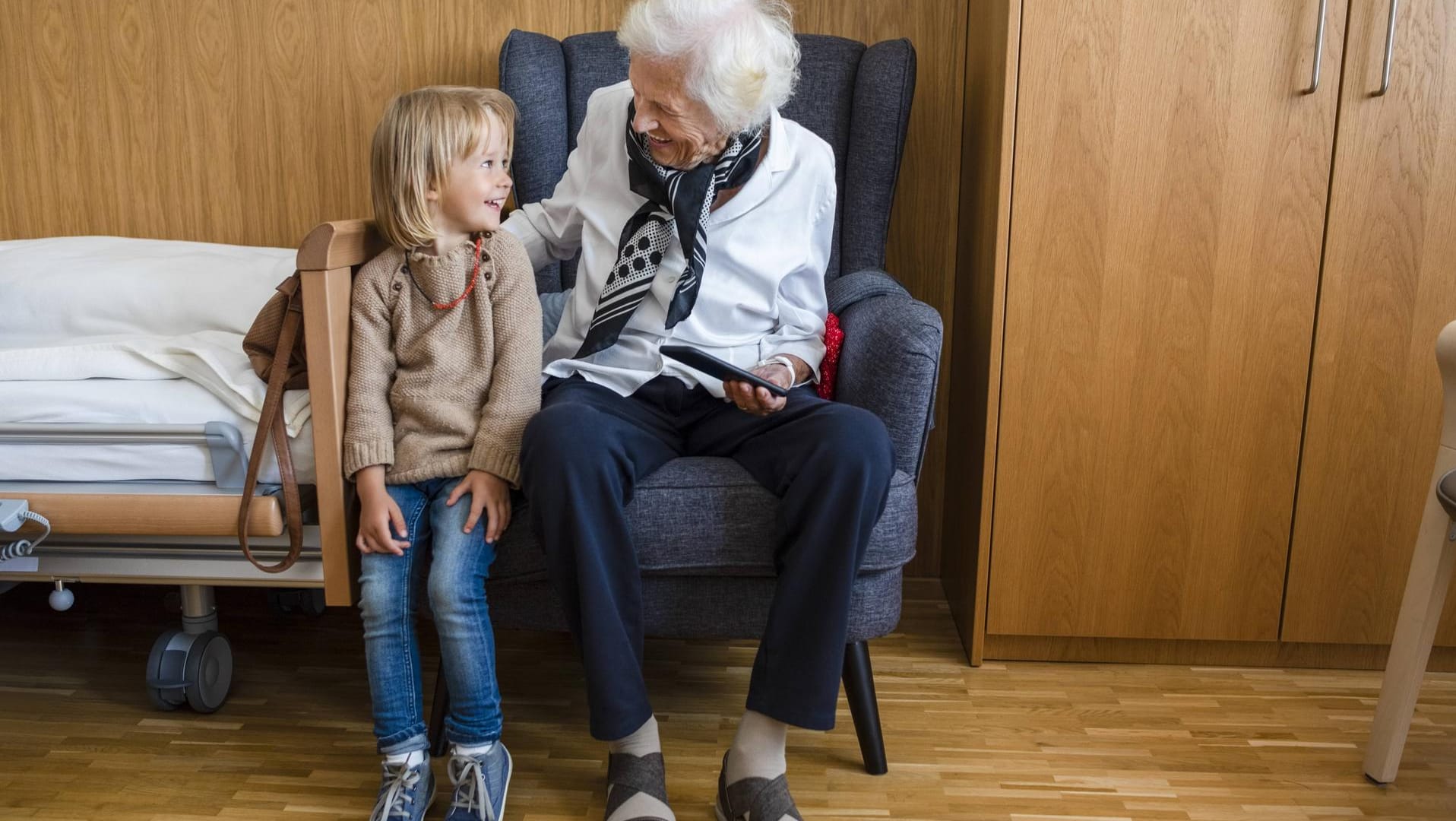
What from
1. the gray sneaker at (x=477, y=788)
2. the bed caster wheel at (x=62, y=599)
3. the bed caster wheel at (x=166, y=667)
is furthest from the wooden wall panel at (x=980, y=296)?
the bed caster wheel at (x=62, y=599)

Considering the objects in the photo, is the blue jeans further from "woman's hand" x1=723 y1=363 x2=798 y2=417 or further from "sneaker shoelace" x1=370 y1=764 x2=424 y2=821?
"woman's hand" x1=723 y1=363 x2=798 y2=417

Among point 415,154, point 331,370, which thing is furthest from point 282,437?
point 415,154

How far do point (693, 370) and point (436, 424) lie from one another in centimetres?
35

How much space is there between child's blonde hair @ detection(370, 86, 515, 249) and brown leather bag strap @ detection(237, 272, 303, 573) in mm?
141

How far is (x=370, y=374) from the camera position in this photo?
129 cm

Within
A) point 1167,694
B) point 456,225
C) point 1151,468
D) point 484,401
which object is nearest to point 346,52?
point 456,225

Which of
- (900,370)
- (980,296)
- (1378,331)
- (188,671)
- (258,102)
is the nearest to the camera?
(900,370)

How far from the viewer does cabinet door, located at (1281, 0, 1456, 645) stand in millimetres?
1537

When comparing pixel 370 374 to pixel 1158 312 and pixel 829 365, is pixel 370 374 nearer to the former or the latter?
pixel 829 365

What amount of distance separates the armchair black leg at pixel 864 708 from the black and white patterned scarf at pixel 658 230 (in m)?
0.51

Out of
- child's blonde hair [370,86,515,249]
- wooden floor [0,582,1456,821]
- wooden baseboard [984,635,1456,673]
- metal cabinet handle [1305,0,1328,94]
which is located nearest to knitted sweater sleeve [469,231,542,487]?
child's blonde hair [370,86,515,249]

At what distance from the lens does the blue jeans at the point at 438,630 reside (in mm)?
1260

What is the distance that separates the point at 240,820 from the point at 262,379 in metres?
0.54

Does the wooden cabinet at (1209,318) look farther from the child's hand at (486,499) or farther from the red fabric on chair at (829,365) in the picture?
the child's hand at (486,499)
